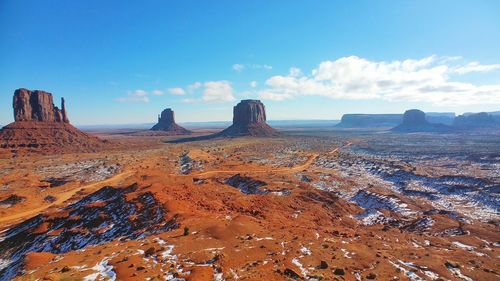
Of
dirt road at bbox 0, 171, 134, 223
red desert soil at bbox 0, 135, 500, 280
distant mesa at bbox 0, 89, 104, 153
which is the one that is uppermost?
distant mesa at bbox 0, 89, 104, 153

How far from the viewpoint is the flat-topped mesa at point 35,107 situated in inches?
4444

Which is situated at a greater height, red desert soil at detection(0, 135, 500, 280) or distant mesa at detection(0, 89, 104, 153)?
distant mesa at detection(0, 89, 104, 153)

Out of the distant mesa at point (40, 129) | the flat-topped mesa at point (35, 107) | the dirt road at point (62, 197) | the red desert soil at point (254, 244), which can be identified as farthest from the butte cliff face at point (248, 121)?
the red desert soil at point (254, 244)

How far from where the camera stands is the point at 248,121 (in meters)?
194

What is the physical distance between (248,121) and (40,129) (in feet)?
371

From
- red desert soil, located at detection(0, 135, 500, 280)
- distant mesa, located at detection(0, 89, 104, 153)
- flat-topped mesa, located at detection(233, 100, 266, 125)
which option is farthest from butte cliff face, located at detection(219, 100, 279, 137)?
red desert soil, located at detection(0, 135, 500, 280)

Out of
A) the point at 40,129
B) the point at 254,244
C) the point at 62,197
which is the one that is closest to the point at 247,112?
the point at 40,129

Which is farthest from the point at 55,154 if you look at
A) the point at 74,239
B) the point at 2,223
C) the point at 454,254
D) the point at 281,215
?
the point at 454,254

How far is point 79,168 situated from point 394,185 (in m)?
67.5

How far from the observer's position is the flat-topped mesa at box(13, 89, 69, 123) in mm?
112875

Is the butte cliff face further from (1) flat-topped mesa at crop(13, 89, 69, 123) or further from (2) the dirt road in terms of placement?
(2) the dirt road

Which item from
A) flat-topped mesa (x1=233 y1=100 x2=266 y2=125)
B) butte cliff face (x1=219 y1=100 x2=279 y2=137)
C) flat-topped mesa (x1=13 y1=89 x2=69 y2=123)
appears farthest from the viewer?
flat-topped mesa (x1=233 y1=100 x2=266 y2=125)

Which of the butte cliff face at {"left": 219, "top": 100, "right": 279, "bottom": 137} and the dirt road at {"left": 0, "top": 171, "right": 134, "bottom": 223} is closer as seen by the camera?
the dirt road at {"left": 0, "top": 171, "right": 134, "bottom": 223}

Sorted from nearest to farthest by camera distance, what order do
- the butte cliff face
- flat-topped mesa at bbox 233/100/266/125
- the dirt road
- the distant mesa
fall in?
the dirt road → the distant mesa → the butte cliff face → flat-topped mesa at bbox 233/100/266/125
